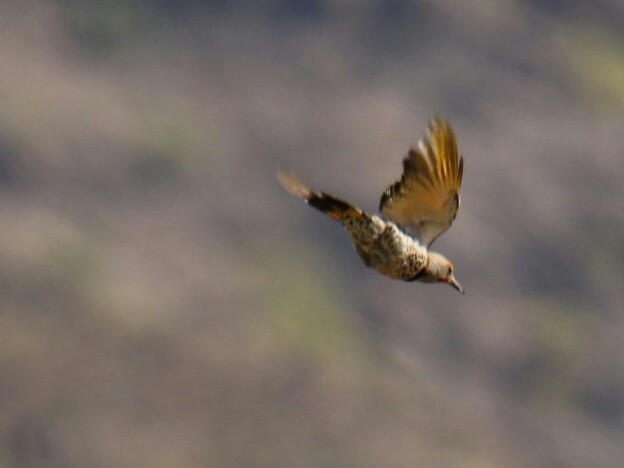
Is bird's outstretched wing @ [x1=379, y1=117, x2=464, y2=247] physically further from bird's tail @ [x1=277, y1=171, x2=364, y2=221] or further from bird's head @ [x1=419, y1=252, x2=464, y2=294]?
bird's tail @ [x1=277, y1=171, x2=364, y2=221]

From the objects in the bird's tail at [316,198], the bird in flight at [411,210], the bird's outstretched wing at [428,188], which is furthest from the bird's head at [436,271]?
the bird's tail at [316,198]

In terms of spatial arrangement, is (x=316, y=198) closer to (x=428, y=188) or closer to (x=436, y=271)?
(x=428, y=188)

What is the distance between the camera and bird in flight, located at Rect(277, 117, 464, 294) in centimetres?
608

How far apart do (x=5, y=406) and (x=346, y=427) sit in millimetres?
5155

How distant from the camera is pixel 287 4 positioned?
32312 millimetres

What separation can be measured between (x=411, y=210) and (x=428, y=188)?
0.55 ft

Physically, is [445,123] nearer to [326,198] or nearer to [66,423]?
[326,198]

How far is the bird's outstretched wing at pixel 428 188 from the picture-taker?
611 centimetres

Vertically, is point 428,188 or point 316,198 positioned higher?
point 428,188

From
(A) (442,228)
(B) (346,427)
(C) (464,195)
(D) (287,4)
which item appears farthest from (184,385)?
(A) (442,228)

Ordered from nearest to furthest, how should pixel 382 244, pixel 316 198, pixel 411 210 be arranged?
pixel 316 198 < pixel 382 244 < pixel 411 210

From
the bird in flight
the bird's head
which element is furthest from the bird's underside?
the bird's head

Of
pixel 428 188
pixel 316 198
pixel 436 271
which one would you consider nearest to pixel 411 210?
pixel 428 188

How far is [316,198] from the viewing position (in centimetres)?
591
